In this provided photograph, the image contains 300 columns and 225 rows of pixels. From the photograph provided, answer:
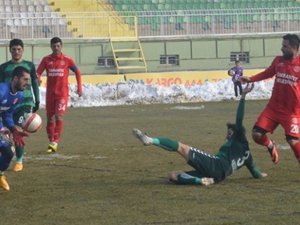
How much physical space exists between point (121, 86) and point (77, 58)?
4795mm

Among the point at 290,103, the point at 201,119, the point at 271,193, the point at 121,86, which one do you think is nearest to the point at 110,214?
the point at 271,193

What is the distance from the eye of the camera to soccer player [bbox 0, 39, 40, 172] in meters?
12.9

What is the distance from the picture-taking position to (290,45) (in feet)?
37.1

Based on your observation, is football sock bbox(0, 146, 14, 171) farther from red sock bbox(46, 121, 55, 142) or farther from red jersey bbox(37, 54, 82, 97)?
red jersey bbox(37, 54, 82, 97)

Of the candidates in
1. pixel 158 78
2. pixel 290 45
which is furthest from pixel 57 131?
pixel 158 78

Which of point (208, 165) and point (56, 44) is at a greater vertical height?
point (56, 44)

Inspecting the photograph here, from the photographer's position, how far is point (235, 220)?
8.33 meters

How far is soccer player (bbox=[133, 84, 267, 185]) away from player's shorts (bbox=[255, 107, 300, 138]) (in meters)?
0.49

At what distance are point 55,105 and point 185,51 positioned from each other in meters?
24.8

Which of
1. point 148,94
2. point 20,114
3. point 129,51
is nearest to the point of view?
point 20,114

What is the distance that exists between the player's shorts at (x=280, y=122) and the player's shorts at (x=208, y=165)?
1059 mm

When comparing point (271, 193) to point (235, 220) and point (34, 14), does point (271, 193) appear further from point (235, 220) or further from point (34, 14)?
point (34, 14)

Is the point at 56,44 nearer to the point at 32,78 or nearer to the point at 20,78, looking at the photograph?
the point at 32,78

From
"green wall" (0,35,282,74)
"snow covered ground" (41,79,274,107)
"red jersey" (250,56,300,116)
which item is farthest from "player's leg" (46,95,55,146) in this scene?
"green wall" (0,35,282,74)
